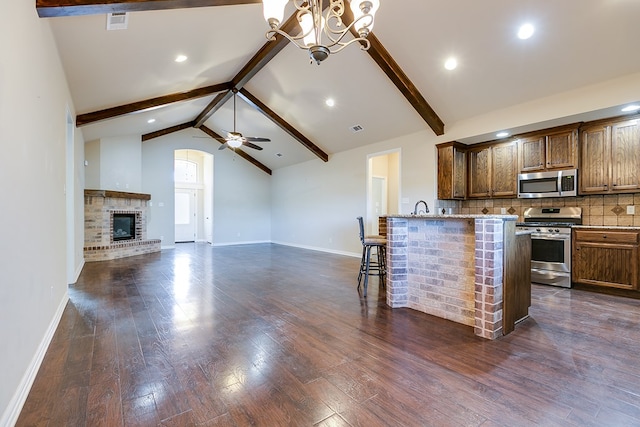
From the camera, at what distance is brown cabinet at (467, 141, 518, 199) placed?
5086 mm

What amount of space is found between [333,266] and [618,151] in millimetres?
4710

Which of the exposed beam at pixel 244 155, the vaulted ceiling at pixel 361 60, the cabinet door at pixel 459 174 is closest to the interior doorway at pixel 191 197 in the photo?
the exposed beam at pixel 244 155

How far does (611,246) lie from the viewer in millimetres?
3934

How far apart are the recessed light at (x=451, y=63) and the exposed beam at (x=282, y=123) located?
405 centimetres

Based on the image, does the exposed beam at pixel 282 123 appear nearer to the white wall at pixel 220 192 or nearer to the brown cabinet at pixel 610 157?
the white wall at pixel 220 192

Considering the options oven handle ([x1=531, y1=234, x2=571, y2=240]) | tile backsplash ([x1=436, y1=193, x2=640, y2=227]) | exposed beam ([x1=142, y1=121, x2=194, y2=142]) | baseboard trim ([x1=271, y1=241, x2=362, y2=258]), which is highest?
exposed beam ([x1=142, y1=121, x2=194, y2=142])

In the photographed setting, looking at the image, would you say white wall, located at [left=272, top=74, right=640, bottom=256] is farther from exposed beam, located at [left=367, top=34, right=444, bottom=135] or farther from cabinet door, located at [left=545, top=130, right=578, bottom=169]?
cabinet door, located at [left=545, top=130, right=578, bottom=169]

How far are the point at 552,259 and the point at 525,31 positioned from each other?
124 inches

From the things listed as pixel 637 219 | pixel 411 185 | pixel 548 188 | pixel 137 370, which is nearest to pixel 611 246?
pixel 637 219

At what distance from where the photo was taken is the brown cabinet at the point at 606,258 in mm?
3781

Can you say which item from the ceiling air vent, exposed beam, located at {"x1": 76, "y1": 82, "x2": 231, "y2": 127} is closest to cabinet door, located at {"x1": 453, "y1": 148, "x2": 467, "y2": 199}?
exposed beam, located at {"x1": 76, "y1": 82, "x2": 231, "y2": 127}

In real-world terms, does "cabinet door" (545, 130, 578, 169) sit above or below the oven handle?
above

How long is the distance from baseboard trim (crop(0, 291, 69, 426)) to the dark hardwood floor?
44 mm

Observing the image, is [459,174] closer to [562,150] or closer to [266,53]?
[562,150]
